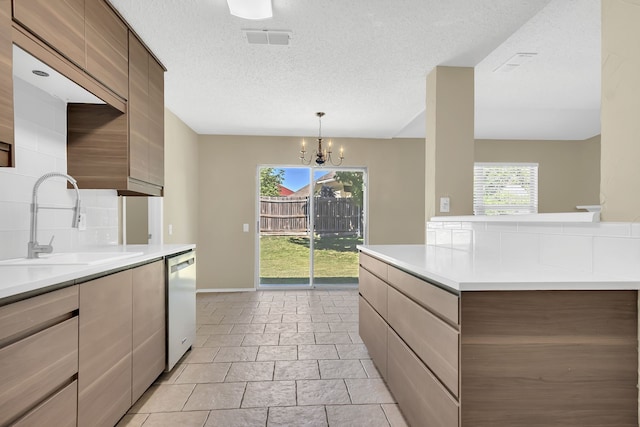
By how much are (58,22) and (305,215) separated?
4.47 meters

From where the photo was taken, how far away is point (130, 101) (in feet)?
8.36

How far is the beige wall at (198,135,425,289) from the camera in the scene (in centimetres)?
573

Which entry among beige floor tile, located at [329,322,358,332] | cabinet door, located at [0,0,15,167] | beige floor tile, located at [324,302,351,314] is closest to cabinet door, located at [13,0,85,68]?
cabinet door, located at [0,0,15,167]

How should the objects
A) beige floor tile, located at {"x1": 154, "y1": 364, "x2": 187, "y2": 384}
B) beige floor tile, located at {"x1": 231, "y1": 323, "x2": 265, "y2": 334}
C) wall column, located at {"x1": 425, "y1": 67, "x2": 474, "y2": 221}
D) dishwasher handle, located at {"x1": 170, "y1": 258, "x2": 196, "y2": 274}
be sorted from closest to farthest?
beige floor tile, located at {"x1": 154, "y1": 364, "x2": 187, "y2": 384}
dishwasher handle, located at {"x1": 170, "y1": 258, "x2": 196, "y2": 274}
wall column, located at {"x1": 425, "y1": 67, "x2": 474, "y2": 221}
beige floor tile, located at {"x1": 231, "y1": 323, "x2": 265, "y2": 334}

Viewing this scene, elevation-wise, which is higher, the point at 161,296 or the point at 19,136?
the point at 19,136

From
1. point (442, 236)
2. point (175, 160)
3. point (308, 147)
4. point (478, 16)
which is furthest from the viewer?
point (308, 147)

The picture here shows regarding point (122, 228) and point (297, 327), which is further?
point (297, 327)

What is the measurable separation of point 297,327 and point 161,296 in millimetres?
1668

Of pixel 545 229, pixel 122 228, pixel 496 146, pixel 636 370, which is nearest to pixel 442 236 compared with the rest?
pixel 545 229

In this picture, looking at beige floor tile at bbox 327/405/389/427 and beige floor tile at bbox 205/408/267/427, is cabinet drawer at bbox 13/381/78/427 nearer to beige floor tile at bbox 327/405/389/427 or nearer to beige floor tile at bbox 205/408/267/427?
beige floor tile at bbox 205/408/267/427

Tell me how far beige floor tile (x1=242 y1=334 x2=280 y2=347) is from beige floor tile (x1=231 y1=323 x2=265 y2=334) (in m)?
0.13

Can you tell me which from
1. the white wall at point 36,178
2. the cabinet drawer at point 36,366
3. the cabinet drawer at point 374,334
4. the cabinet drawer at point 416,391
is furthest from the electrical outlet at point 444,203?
the white wall at point 36,178

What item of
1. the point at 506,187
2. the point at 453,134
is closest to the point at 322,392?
the point at 453,134

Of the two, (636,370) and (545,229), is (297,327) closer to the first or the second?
(545,229)
